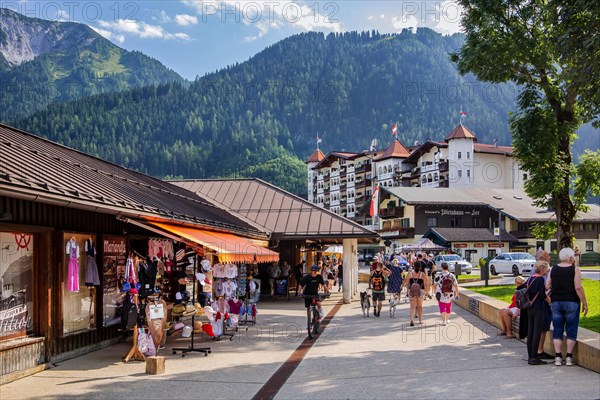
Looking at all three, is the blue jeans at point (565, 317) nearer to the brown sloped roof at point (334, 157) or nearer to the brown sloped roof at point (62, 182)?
the brown sloped roof at point (62, 182)

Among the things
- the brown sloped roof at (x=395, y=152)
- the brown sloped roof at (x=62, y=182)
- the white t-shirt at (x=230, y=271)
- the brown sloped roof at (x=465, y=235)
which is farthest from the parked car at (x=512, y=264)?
the brown sloped roof at (x=395, y=152)

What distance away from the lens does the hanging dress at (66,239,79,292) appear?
10445mm

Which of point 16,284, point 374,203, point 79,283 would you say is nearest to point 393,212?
point 374,203

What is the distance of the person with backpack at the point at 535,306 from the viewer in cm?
986

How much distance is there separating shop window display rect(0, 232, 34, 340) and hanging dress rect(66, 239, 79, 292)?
0.65m

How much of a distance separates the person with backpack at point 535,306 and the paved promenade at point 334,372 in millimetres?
321

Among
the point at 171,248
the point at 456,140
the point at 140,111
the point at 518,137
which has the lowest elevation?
the point at 171,248

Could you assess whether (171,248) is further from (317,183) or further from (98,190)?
Result: (317,183)

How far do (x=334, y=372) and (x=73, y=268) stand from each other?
4864mm

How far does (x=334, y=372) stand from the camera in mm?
9766

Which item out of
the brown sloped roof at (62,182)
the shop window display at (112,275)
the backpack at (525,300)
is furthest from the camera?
the shop window display at (112,275)

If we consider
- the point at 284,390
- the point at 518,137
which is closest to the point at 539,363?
the point at 284,390

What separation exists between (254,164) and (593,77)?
148m

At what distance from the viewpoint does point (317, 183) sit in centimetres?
12331
